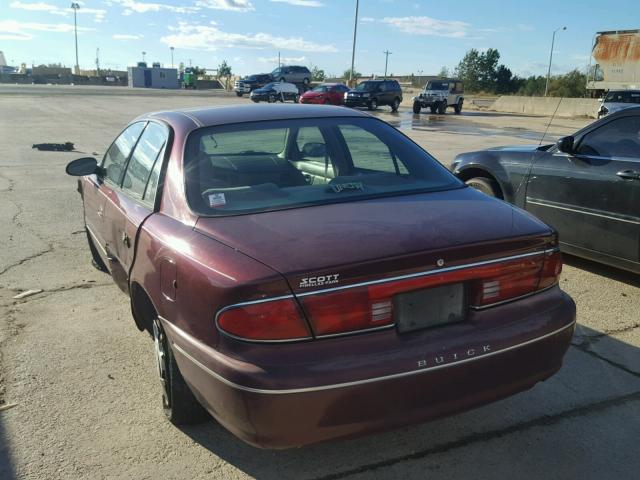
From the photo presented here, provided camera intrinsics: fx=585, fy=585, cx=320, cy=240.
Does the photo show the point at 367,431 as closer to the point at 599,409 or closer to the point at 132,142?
the point at 599,409

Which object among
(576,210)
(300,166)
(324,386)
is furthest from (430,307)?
(576,210)

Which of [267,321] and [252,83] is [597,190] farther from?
[252,83]

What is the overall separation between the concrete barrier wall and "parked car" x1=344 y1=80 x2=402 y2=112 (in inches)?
387

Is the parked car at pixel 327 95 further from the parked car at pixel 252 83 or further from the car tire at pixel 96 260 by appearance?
the car tire at pixel 96 260

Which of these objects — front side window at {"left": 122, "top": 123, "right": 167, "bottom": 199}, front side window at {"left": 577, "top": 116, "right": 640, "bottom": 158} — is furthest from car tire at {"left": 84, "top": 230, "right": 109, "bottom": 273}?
front side window at {"left": 577, "top": 116, "right": 640, "bottom": 158}

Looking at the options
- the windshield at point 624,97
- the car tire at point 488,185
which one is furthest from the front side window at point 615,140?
the windshield at point 624,97

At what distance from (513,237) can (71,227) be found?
5694 mm

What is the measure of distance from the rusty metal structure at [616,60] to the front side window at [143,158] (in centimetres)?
3206

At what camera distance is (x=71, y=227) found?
22.6ft

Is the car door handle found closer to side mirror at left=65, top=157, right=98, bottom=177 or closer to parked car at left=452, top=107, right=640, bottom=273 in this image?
parked car at left=452, top=107, right=640, bottom=273

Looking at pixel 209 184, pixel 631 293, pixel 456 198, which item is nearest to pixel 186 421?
pixel 209 184

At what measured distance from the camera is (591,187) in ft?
16.7

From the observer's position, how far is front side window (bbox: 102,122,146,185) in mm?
3984

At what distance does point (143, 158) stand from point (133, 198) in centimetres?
28
